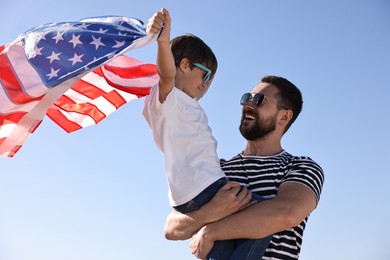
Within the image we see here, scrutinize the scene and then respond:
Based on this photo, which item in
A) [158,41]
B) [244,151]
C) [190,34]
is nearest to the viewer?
[158,41]

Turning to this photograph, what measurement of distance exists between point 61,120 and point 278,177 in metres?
2.87

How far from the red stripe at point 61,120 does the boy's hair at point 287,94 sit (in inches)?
92.2

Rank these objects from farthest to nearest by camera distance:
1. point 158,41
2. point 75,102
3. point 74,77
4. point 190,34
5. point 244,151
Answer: point 75,102, point 244,151, point 190,34, point 74,77, point 158,41

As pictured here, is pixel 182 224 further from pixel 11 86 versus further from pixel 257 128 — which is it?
pixel 11 86

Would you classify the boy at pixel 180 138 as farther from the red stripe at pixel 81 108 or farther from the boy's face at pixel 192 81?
the red stripe at pixel 81 108

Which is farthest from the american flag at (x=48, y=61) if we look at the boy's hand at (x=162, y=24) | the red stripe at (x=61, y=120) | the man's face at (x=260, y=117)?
the man's face at (x=260, y=117)

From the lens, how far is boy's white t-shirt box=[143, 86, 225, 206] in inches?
161

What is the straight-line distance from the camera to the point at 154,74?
6.19 metres

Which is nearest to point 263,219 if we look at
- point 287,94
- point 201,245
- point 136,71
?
point 201,245

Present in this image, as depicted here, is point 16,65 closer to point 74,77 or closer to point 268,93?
point 74,77

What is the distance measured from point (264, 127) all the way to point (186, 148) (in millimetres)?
1372

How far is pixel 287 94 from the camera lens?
18.3ft

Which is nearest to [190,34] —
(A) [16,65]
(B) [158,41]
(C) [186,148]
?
(B) [158,41]

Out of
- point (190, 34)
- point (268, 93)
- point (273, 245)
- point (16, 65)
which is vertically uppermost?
point (190, 34)
